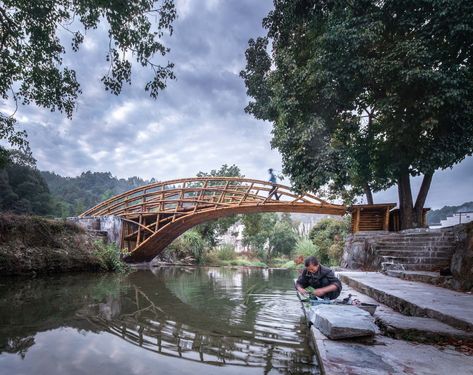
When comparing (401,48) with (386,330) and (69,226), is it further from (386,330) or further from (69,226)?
(69,226)

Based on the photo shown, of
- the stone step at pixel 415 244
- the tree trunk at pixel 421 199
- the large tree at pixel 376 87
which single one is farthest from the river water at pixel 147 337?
the tree trunk at pixel 421 199

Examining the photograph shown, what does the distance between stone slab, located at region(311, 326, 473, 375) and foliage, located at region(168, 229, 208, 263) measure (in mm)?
21355

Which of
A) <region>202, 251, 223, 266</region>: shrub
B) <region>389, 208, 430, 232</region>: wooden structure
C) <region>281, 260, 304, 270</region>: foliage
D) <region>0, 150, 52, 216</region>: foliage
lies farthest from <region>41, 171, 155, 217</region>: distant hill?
<region>389, 208, 430, 232</region>: wooden structure

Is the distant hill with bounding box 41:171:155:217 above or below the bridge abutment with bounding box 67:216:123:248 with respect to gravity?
above

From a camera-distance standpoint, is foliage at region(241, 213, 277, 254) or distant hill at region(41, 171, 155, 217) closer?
foliage at region(241, 213, 277, 254)

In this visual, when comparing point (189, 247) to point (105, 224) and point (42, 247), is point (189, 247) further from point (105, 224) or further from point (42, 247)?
point (42, 247)

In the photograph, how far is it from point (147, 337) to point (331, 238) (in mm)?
18009

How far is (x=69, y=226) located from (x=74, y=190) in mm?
54935

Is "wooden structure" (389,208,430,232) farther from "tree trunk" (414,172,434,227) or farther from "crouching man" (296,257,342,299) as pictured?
"crouching man" (296,257,342,299)

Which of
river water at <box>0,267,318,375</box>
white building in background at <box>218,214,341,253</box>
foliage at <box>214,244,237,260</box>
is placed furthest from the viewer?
white building in background at <box>218,214,341,253</box>

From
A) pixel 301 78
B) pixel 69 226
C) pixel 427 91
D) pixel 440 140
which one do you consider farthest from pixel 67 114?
pixel 440 140

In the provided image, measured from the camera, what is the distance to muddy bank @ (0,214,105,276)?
8898 millimetres

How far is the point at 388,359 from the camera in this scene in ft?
7.02

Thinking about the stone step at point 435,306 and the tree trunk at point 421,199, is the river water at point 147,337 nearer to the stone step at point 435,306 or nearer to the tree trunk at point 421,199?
the stone step at point 435,306
